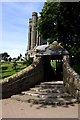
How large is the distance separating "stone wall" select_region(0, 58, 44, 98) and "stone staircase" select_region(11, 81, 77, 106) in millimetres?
549

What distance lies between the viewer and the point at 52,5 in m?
19.6

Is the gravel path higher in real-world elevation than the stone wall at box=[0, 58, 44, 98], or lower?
lower

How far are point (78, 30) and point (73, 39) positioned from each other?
1782 millimetres

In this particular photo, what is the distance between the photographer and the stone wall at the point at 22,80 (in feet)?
45.6

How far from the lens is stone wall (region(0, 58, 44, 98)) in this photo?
45.6 ft

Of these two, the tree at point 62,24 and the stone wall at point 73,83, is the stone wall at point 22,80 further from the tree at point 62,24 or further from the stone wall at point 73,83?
the tree at point 62,24

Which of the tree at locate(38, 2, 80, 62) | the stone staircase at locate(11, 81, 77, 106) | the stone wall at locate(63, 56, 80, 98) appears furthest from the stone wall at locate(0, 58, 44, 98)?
the tree at locate(38, 2, 80, 62)

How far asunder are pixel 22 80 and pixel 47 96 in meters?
2.64

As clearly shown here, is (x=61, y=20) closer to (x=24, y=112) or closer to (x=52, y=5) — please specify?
(x=52, y=5)

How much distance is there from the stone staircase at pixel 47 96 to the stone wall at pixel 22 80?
0.55 meters

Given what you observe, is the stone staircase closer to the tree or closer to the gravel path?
the gravel path

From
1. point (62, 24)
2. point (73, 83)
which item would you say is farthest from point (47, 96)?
point (62, 24)

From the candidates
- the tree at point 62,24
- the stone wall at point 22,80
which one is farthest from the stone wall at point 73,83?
the tree at point 62,24

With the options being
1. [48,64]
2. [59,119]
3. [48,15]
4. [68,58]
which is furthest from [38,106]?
[48,15]
